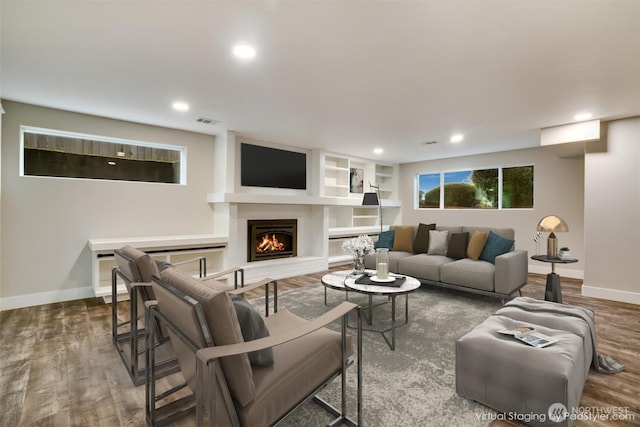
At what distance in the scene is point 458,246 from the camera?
176 inches

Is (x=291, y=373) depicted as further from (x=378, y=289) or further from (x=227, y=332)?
(x=378, y=289)

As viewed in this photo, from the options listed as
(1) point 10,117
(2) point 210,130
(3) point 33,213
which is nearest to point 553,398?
(2) point 210,130

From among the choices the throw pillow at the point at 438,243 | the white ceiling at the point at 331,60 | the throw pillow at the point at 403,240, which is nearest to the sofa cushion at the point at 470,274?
the throw pillow at the point at 438,243

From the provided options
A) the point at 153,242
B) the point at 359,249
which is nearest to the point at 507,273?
the point at 359,249

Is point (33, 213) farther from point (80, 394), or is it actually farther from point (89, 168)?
point (80, 394)

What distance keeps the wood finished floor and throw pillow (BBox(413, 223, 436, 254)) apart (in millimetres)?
2167

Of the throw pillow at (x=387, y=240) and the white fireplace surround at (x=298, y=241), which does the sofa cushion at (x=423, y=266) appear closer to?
the throw pillow at (x=387, y=240)

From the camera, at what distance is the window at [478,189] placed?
20.3ft

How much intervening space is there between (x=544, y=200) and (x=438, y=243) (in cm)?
271

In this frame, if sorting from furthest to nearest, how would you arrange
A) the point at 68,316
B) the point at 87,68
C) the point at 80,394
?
the point at 68,316
the point at 87,68
the point at 80,394

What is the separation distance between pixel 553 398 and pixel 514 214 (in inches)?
211

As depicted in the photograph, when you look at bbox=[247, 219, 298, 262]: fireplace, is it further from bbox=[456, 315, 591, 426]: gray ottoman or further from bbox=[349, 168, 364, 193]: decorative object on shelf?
bbox=[456, 315, 591, 426]: gray ottoman

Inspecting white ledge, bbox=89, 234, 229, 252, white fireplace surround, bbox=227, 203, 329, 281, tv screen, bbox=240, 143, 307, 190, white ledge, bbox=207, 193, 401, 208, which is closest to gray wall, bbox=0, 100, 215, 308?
white ledge, bbox=89, 234, 229, 252

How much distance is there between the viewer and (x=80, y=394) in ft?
6.56
